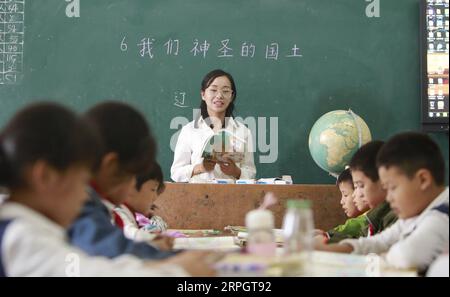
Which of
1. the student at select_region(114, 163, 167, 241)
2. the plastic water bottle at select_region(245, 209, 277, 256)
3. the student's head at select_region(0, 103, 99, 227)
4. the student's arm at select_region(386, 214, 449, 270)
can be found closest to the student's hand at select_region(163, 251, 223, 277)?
→ the plastic water bottle at select_region(245, 209, 277, 256)

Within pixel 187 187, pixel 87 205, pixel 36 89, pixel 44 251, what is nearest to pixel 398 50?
pixel 187 187

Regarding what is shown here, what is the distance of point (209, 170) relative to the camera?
3785 millimetres

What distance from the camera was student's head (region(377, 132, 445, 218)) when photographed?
4.91 feet

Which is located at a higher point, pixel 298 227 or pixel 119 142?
pixel 119 142

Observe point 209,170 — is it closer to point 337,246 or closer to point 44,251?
point 337,246

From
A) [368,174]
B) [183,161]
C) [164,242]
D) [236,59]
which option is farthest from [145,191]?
[236,59]

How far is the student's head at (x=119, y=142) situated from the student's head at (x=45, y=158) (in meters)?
0.28

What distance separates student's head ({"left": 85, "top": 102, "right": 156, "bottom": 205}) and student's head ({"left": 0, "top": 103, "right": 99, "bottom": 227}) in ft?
0.93

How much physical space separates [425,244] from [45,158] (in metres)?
0.81

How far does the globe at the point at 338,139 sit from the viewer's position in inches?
159

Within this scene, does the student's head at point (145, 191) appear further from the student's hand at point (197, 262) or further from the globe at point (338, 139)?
the globe at point (338, 139)

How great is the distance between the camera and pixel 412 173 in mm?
1545

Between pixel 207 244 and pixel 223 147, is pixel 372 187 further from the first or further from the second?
pixel 223 147

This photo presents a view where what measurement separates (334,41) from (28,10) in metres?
2.23
